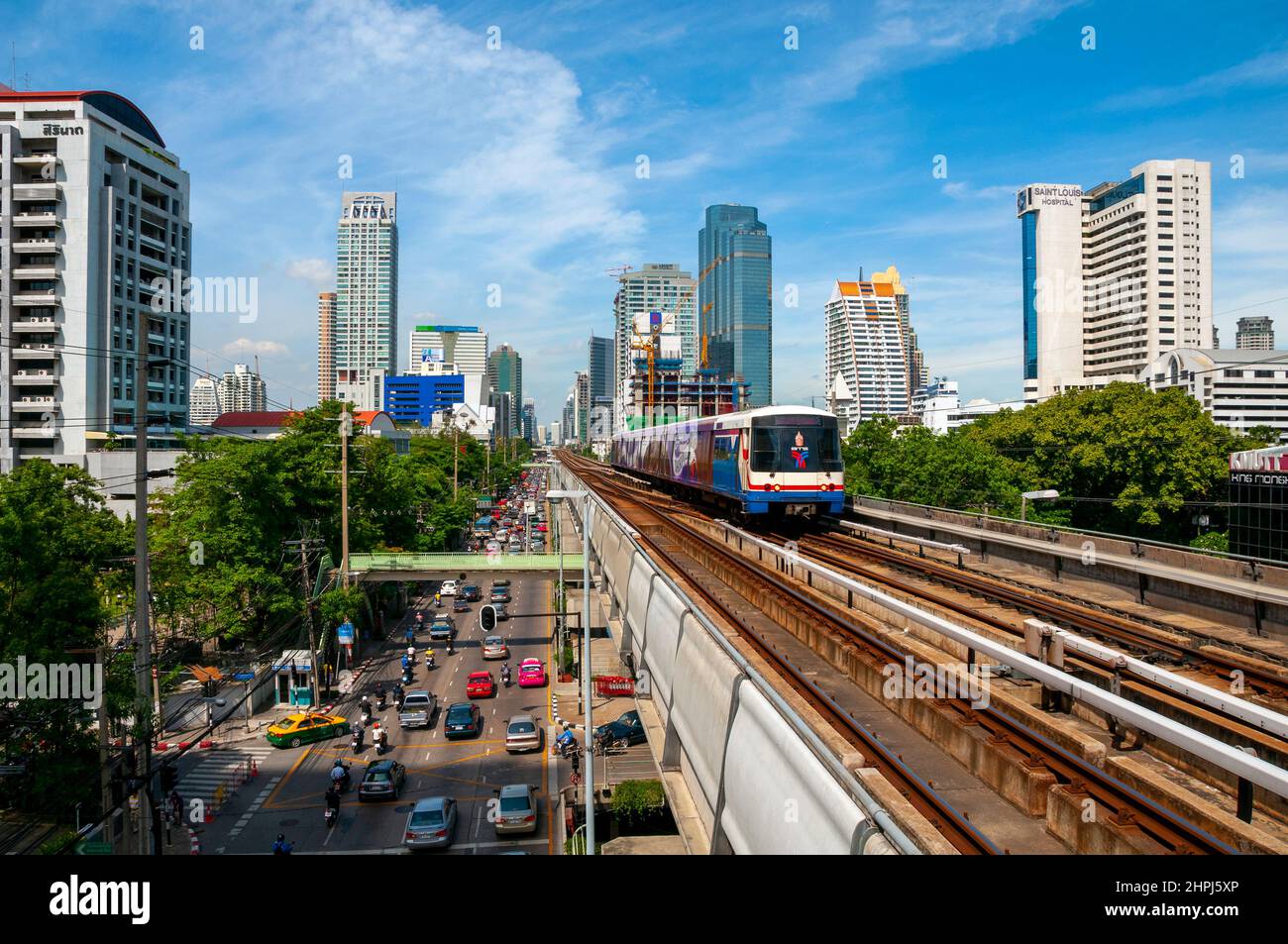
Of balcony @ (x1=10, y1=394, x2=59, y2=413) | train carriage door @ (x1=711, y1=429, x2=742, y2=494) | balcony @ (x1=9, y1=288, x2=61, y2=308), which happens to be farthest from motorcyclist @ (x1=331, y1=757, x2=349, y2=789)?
balcony @ (x1=9, y1=288, x2=61, y2=308)

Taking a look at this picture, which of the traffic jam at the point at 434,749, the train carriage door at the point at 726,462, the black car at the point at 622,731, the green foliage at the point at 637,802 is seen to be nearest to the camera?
the traffic jam at the point at 434,749

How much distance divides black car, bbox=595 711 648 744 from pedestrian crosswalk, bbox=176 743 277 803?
1118cm

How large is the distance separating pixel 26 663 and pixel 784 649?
15.4 m

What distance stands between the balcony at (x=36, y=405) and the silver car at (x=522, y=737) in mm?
42631

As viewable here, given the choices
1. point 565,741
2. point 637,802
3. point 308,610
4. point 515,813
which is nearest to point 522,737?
point 565,741

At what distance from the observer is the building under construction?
165000mm

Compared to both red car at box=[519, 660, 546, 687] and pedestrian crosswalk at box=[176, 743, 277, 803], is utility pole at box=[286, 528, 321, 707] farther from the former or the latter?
red car at box=[519, 660, 546, 687]

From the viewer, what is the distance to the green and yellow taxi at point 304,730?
28.2 metres

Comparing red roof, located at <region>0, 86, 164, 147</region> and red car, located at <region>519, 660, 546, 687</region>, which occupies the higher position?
red roof, located at <region>0, 86, 164, 147</region>

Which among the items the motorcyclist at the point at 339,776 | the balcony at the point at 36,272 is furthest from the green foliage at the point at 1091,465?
the balcony at the point at 36,272

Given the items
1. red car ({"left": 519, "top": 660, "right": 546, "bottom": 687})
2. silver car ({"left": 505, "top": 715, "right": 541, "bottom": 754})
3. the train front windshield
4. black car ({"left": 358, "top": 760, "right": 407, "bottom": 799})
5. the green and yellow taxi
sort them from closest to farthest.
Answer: black car ({"left": 358, "top": 760, "right": 407, "bottom": 799})
the train front windshield
silver car ({"left": 505, "top": 715, "right": 541, "bottom": 754})
the green and yellow taxi
red car ({"left": 519, "top": 660, "right": 546, "bottom": 687})

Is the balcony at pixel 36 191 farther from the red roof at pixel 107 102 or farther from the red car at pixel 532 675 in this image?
the red car at pixel 532 675
